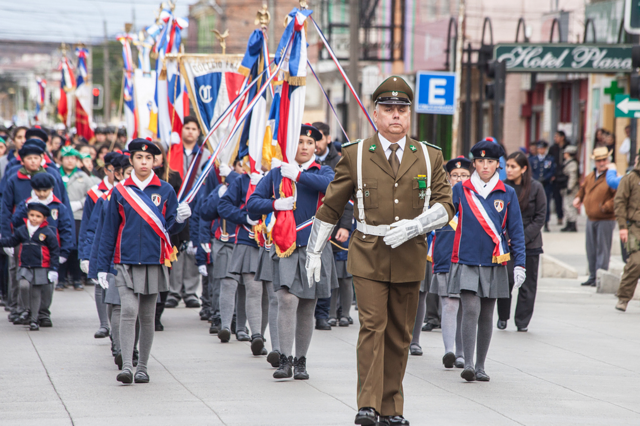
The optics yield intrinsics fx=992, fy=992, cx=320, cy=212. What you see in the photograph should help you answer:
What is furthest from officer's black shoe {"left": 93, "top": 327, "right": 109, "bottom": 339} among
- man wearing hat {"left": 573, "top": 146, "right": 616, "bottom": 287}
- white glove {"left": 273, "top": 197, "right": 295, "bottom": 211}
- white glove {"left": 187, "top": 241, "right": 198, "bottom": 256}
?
man wearing hat {"left": 573, "top": 146, "right": 616, "bottom": 287}

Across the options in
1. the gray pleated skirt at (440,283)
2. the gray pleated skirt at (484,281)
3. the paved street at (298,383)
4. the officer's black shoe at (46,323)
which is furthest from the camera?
the officer's black shoe at (46,323)

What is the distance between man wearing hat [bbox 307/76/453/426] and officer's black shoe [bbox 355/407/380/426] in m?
0.01

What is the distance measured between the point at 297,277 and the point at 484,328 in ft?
5.01

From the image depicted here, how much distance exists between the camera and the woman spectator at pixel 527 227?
34.8ft

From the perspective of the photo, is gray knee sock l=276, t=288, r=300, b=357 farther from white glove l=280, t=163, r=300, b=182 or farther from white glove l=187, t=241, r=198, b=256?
white glove l=187, t=241, r=198, b=256

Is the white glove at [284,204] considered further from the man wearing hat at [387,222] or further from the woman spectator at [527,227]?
the woman spectator at [527,227]

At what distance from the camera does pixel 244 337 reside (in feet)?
31.8

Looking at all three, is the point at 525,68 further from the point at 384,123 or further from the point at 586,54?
the point at 384,123

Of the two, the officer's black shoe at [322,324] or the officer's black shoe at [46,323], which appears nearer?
the officer's black shoe at [322,324]

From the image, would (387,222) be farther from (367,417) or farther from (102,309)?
(102,309)

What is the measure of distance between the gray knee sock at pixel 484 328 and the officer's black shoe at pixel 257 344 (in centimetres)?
200

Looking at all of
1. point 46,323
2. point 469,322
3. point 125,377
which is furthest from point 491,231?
point 46,323

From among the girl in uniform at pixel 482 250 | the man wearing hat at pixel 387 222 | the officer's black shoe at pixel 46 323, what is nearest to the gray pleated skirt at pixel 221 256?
the officer's black shoe at pixel 46 323

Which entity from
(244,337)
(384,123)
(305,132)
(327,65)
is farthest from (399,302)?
(327,65)
